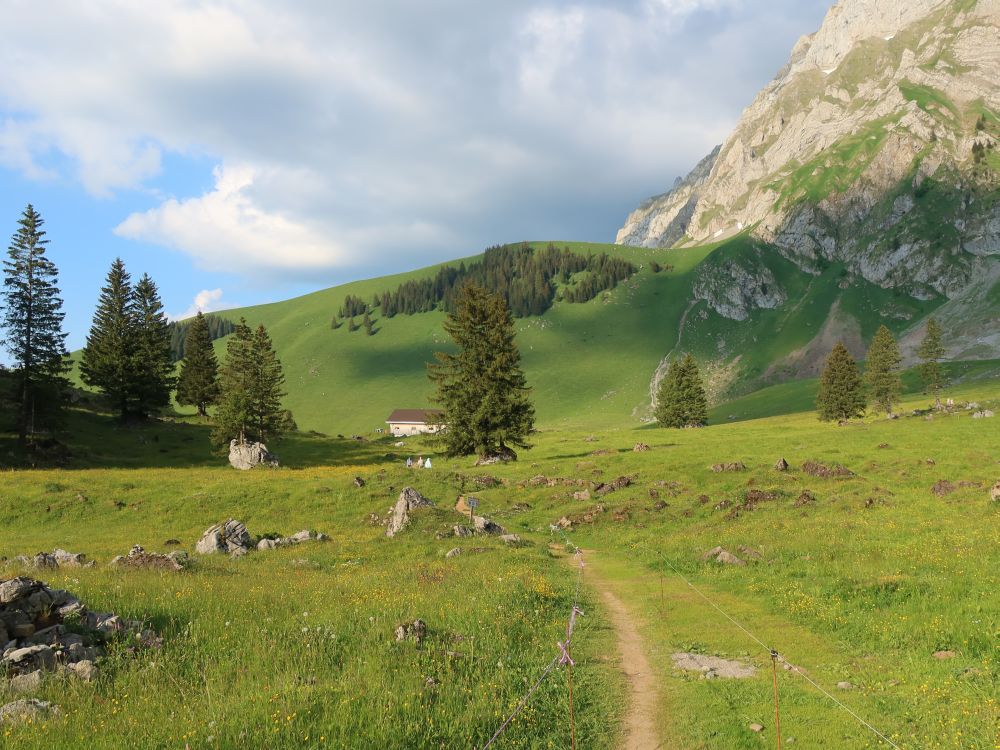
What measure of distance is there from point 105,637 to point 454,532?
18565 mm

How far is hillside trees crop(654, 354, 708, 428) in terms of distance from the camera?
102625mm

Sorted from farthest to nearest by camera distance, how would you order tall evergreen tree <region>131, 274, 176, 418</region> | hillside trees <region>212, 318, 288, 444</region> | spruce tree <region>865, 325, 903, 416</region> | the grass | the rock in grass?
spruce tree <region>865, 325, 903, 416</region> → tall evergreen tree <region>131, 274, 176, 418</region> → hillside trees <region>212, 318, 288, 444</region> → the grass → the rock in grass

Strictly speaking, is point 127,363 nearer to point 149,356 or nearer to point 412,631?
point 149,356

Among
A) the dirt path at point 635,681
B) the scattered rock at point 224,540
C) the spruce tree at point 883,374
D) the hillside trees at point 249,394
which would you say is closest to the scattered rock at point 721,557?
the dirt path at point 635,681

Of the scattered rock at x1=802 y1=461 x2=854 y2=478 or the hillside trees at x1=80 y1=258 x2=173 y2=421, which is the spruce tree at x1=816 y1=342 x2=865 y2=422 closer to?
the scattered rock at x1=802 y1=461 x2=854 y2=478

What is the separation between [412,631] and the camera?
1199 centimetres

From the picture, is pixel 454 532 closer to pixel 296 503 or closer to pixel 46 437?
pixel 296 503

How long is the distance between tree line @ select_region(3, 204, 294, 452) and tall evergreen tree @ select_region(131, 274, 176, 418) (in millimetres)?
132

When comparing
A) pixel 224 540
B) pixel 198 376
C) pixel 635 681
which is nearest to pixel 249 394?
pixel 198 376

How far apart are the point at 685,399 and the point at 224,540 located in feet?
296

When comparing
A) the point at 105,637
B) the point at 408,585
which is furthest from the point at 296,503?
the point at 105,637

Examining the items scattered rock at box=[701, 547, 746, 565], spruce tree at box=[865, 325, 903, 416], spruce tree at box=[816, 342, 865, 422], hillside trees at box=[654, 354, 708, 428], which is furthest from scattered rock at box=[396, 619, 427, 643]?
spruce tree at box=[865, 325, 903, 416]

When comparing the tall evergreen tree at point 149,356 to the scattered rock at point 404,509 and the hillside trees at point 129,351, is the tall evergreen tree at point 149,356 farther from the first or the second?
the scattered rock at point 404,509

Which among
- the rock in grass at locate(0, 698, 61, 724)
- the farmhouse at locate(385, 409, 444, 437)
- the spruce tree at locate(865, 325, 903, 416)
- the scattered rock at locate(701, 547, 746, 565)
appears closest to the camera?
the rock in grass at locate(0, 698, 61, 724)
